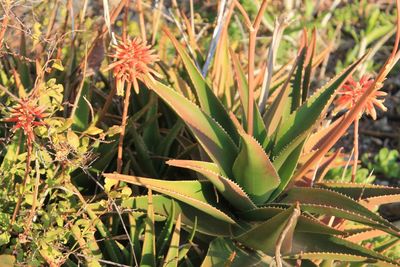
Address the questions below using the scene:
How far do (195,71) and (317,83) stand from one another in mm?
1777

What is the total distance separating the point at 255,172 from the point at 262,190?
0.24 ft

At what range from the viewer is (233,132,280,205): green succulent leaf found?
5.38ft

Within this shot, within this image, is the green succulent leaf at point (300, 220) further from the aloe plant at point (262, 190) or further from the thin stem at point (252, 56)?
the thin stem at point (252, 56)

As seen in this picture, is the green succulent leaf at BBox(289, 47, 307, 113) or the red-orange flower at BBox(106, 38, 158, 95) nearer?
the red-orange flower at BBox(106, 38, 158, 95)

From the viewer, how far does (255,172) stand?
5.65ft

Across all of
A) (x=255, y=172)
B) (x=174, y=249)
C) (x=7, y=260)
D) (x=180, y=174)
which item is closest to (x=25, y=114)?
(x=7, y=260)

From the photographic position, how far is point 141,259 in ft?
5.43

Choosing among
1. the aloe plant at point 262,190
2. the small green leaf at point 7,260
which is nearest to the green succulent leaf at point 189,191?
the aloe plant at point 262,190

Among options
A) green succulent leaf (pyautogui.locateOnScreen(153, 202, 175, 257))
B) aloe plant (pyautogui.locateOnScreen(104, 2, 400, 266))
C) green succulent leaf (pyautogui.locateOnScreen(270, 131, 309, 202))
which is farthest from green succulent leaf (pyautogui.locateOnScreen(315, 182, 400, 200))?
green succulent leaf (pyautogui.locateOnScreen(153, 202, 175, 257))

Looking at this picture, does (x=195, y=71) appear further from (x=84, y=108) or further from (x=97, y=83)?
(x=97, y=83)

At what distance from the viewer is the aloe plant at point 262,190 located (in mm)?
1619

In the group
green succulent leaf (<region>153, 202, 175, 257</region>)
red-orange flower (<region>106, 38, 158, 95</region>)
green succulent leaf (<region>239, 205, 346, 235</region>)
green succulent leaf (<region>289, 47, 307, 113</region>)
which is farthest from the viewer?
green succulent leaf (<region>289, 47, 307, 113</region>)

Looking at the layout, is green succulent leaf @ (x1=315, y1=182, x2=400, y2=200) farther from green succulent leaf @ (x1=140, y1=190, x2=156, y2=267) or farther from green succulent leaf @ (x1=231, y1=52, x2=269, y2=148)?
green succulent leaf @ (x1=140, y1=190, x2=156, y2=267)

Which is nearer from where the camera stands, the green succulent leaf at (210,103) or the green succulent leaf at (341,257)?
the green succulent leaf at (341,257)
